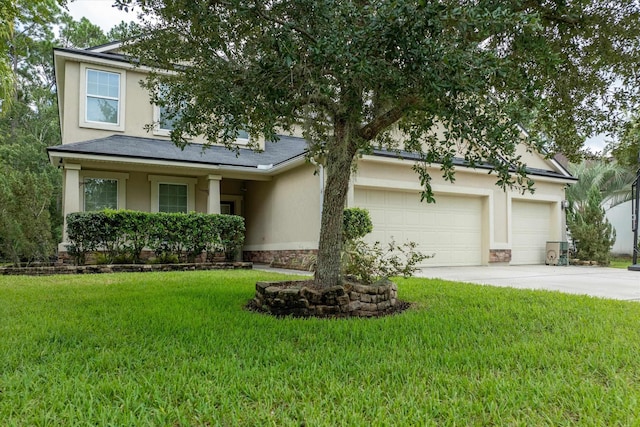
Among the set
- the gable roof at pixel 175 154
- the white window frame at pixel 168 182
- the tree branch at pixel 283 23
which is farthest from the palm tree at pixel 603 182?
the tree branch at pixel 283 23

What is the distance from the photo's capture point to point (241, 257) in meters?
14.8

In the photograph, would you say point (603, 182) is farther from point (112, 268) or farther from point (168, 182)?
point (112, 268)

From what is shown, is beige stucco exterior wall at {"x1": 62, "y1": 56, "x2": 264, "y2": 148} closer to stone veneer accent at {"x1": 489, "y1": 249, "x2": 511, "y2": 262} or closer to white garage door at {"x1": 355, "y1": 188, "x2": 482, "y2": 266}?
white garage door at {"x1": 355, "y1": 188, "x2": 482, "y2": 266}

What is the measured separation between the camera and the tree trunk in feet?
16.1

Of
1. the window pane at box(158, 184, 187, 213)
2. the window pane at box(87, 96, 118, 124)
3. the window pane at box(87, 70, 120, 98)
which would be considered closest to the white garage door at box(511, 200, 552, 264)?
the window pane at box(158, 184, 187, 213)

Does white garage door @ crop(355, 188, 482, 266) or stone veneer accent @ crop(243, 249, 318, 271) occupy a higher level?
white garage door @ crop(355, 188, 482, 266)

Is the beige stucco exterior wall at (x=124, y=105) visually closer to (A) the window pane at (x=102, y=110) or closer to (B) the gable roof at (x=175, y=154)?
(A) the window pane at (x=102, y=110)

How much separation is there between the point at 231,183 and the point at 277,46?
37.8 ft

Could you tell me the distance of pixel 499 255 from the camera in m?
12.5

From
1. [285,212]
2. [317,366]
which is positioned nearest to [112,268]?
[285,212]

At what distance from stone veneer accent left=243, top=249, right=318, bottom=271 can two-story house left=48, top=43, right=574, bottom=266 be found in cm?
6

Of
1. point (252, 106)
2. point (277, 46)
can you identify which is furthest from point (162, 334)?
point (277, 46)

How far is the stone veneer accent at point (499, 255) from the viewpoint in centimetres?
1238

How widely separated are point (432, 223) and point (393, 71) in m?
8.76
